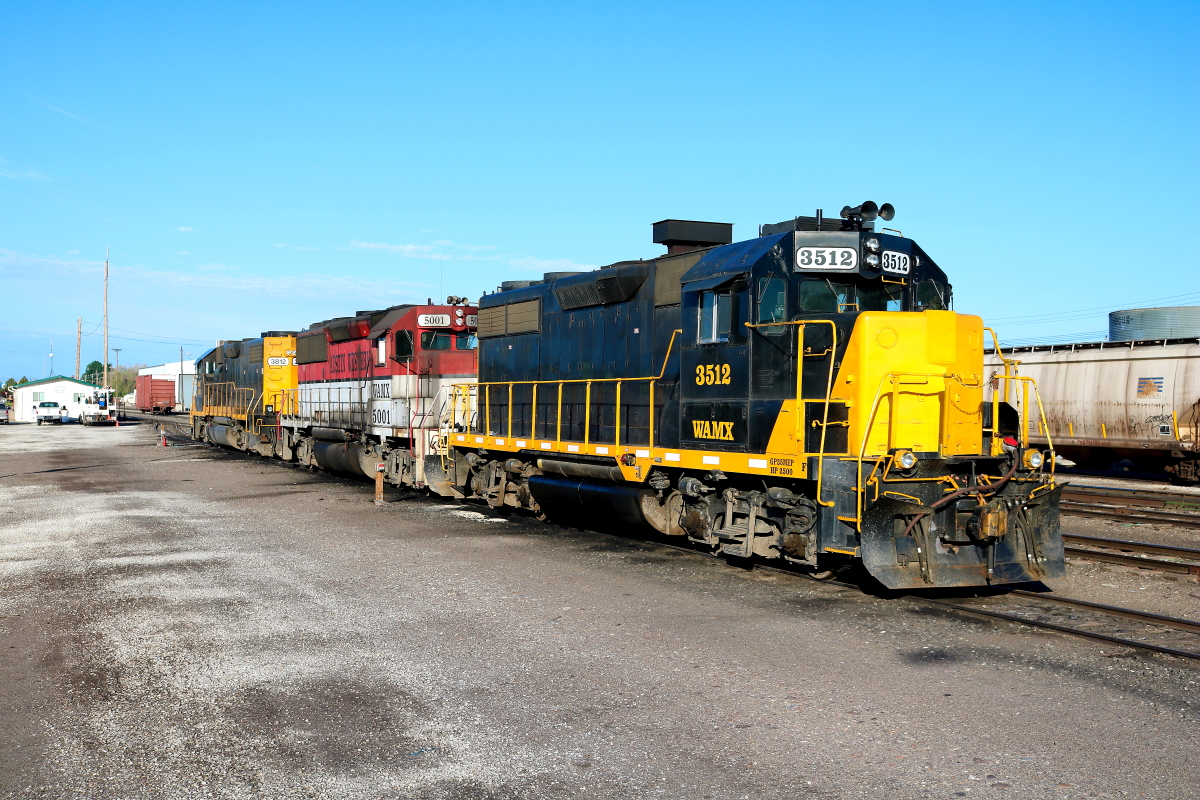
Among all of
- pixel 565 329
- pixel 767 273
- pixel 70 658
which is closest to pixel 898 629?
pixel 767 273

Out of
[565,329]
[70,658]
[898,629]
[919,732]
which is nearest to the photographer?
[919,732]

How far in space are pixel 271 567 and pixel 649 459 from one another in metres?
4.44

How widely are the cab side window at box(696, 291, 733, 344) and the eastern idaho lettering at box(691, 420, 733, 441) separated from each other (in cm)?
89

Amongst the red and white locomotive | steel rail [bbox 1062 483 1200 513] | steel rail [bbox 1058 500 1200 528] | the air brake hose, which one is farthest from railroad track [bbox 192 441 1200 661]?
the red and white locomotive

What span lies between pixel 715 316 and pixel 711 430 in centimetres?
123

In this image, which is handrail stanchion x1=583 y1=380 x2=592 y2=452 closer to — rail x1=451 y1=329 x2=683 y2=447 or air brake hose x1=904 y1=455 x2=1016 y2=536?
rail x1=451 y1=329 x2=683 y2=447

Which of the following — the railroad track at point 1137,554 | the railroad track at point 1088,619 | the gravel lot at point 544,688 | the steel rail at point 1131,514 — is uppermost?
the steel rail at point 1131,514

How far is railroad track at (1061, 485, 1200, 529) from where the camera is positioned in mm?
13938

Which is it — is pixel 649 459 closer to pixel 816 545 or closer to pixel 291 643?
pixel 816 545

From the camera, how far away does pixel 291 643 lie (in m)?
7.29

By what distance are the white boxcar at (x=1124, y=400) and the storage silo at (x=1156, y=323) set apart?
649 cm

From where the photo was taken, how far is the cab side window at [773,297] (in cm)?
933

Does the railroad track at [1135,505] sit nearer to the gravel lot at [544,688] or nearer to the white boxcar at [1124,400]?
the white boxcar at [1124,400]

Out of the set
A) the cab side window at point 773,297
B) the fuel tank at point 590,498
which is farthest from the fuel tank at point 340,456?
the cab side window at point 773,297
